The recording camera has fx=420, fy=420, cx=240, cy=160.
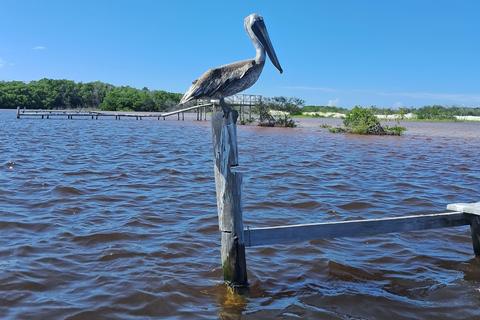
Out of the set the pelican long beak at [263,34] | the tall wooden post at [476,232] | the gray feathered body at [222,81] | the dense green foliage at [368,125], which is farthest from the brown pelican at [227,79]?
the dense green foliage at [368,125]

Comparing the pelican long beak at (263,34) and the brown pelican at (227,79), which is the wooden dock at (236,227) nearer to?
the brown pelican at (227,79)

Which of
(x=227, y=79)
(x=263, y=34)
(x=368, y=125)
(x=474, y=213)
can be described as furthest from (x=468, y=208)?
(x=368, y=125)

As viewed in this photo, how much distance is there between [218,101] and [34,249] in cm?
346

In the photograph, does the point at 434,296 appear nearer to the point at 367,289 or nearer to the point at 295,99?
the point at 367,289

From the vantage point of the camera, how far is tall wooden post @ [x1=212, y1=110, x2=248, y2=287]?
4262 millimetres

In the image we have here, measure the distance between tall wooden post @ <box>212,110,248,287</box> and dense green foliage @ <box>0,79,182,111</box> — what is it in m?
102

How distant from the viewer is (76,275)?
5.16 metres

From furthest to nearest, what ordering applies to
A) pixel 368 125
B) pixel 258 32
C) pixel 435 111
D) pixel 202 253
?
pixel 435 111 < pixel 368 125 < pixel 202 253 < pixel 258 32

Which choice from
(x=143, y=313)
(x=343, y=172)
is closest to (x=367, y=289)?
(x=143, y=313)

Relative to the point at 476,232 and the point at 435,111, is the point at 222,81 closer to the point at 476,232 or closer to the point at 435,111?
the point at 476,232

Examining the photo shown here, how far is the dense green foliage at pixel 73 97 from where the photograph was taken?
106688mm

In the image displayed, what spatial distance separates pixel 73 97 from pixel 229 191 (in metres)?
125

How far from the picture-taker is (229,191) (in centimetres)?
439

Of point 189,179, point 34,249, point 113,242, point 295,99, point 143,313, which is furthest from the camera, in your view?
point 295,99
